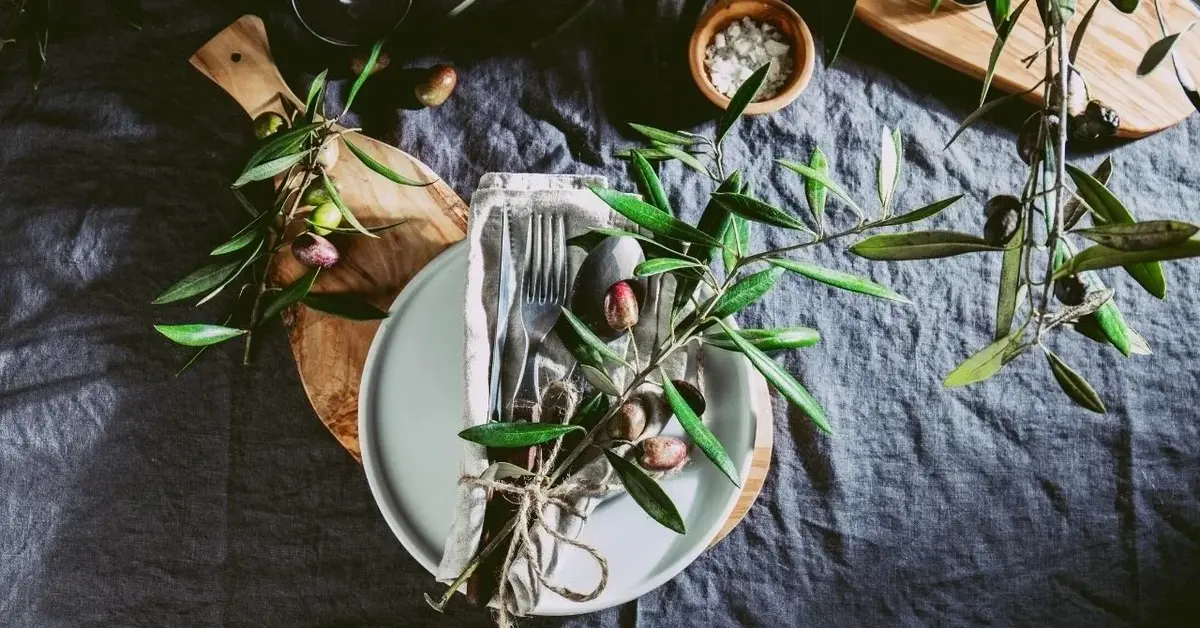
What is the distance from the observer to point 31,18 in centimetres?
91

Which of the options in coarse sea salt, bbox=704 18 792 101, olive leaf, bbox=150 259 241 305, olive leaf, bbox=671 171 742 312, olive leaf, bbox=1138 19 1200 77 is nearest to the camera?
olive leaf, bbox=1138 19 1200 77

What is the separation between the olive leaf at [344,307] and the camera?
825mm

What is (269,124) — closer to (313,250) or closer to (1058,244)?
(313,250)

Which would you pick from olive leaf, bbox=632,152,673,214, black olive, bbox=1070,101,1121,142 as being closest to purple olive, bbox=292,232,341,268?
olive leaf, bbox=632,152,673,214

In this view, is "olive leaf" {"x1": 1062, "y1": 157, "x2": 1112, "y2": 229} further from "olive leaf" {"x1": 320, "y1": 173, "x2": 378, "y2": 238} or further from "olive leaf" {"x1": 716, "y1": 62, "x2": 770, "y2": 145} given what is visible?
"olive leaf" {"x1": 320, "y1": 173, "x2": 378, "y2": 238}

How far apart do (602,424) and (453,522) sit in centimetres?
16

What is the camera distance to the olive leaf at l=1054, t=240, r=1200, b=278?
0.52 meters

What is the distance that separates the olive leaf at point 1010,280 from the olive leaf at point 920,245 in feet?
0.04

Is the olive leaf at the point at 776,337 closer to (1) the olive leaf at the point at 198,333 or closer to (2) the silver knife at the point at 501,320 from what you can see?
(2) the silver knife at the point at 501,320

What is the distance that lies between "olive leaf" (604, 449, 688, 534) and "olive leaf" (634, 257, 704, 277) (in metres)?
0.15

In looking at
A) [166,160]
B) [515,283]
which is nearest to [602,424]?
[515,283]

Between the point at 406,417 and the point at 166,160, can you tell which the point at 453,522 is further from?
the point at 166,160

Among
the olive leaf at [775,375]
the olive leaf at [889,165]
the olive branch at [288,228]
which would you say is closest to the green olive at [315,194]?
the olive branch at [288,228]

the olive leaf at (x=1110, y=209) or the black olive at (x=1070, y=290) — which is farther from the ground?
the olive leaf at (x=1110, y=209)
